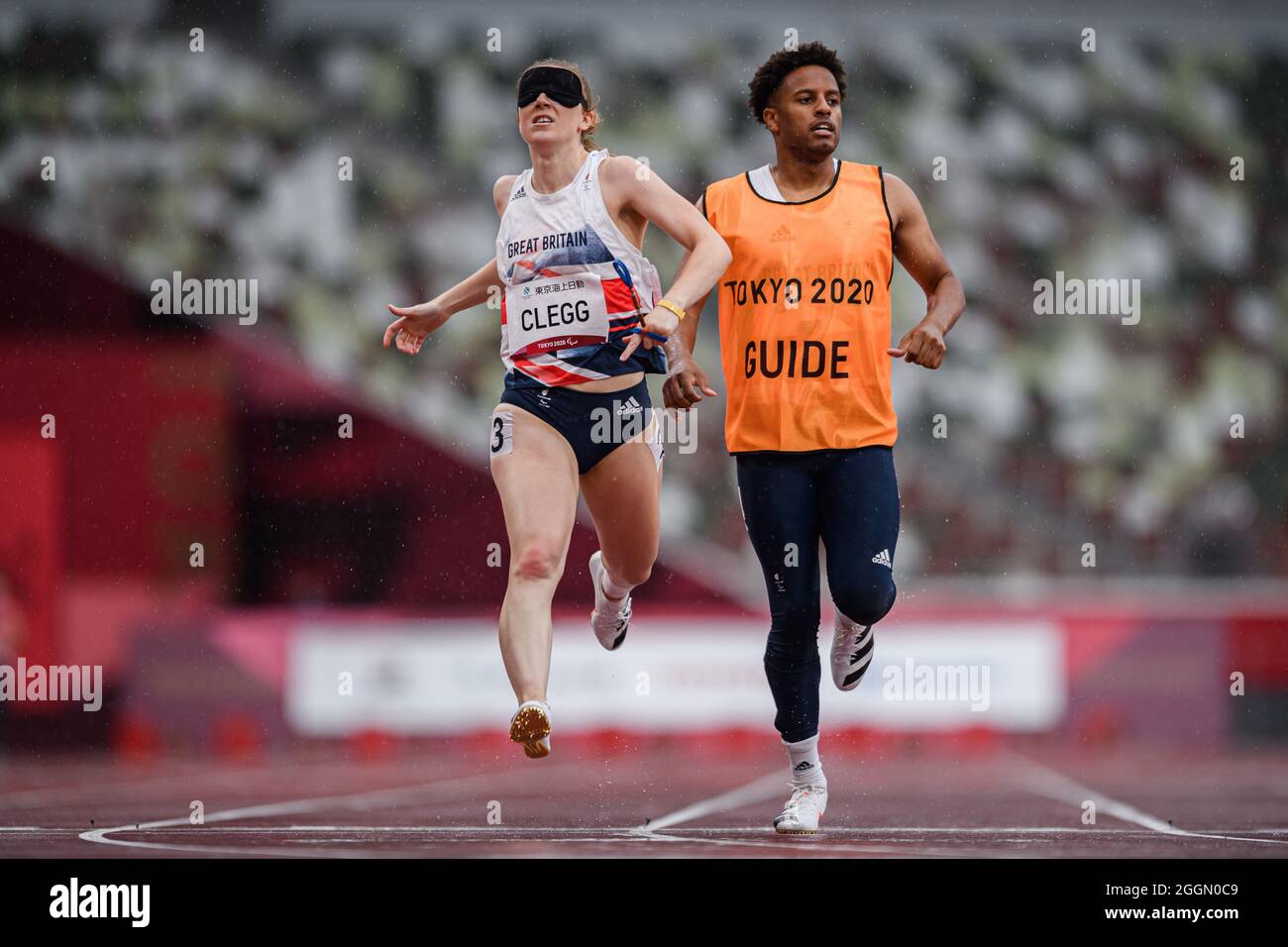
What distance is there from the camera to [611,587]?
657cm

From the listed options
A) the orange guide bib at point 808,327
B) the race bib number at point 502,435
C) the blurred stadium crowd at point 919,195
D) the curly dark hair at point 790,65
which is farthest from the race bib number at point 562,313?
the blurred stadium crowd at point 919,195

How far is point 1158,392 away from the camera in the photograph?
16.9 m

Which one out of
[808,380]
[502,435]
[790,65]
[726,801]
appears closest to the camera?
[502,435]

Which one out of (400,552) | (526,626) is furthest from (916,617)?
(526,626)

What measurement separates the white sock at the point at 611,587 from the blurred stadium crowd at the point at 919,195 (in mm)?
7809

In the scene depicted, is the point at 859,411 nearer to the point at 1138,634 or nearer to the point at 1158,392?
the point at 1138,634

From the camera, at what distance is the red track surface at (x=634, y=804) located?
16.8ft

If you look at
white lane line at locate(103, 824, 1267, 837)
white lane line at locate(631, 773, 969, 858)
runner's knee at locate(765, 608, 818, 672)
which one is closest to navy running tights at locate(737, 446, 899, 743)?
runner's knee at locate(765, 608, 818, 672)

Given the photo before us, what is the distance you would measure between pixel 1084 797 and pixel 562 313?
3767 millimetres

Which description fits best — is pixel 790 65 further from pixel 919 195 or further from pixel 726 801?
pixel 919 195

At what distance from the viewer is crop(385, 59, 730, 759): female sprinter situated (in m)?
5.57

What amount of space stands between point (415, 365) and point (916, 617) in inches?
219

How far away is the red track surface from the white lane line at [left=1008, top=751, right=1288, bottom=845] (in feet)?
0.06

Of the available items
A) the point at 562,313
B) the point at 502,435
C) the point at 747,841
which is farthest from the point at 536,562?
the point at 747,841
